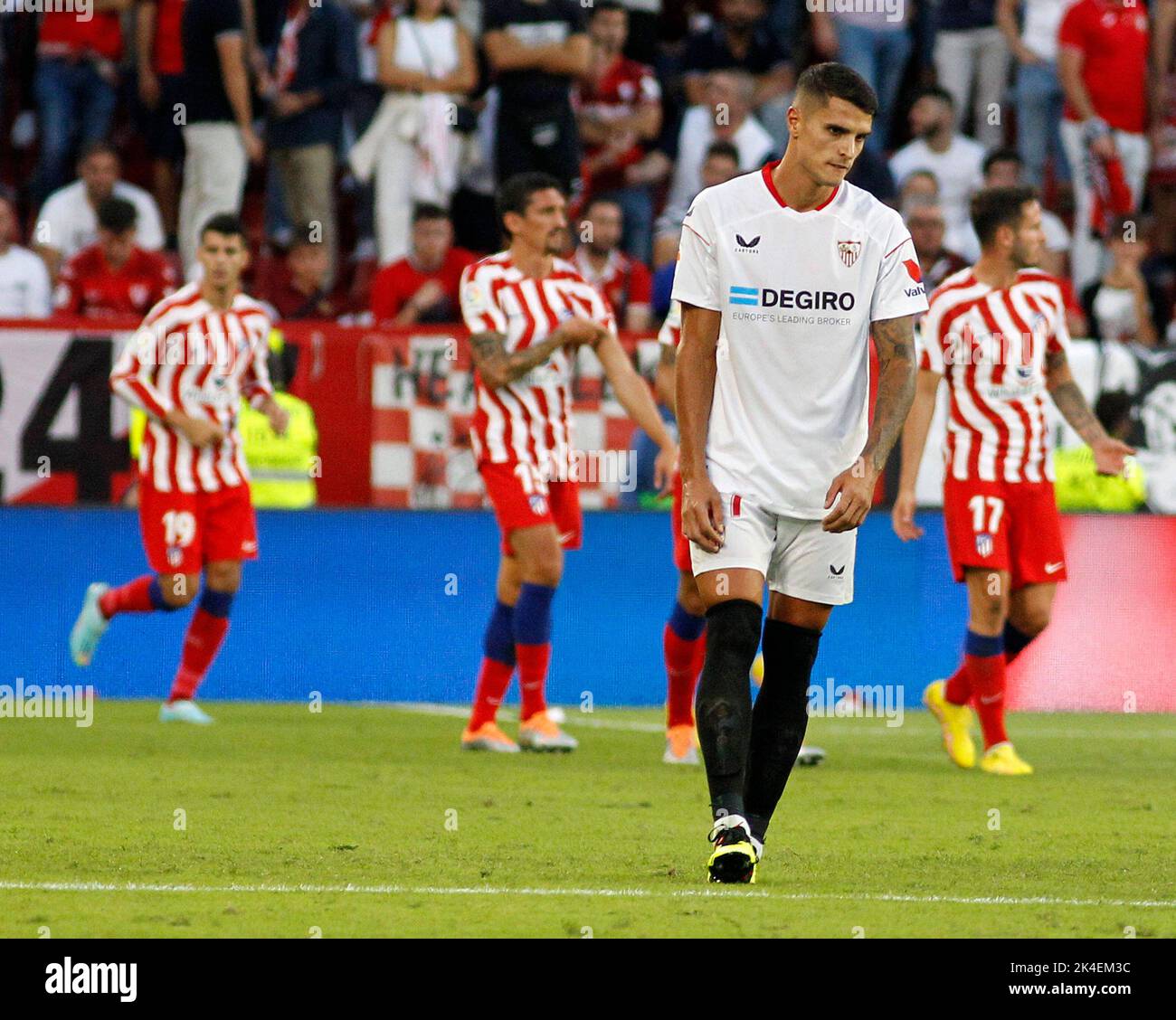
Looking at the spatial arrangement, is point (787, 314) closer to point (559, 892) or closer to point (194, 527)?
point (559, 892)

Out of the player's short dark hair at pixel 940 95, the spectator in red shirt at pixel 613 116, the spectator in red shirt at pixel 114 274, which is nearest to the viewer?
the spectator in red shirt at pixel 114 274

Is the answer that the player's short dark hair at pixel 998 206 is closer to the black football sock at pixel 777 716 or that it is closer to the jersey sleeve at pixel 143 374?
the black football sock at pixel 777 716

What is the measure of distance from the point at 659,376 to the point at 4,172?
8026 mm

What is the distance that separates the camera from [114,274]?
13.3 metres

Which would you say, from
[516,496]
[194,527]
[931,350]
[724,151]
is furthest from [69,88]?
[931,350]

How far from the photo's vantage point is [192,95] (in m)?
14.4

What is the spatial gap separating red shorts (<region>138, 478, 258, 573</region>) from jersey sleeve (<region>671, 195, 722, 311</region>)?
526 centimetres

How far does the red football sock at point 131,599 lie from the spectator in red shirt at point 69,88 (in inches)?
179

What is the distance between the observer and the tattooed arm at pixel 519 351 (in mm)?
9664

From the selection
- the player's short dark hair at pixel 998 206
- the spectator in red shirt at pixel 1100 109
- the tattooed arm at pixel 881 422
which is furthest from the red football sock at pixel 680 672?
the spectator in red shirt at pixel 1100 109
